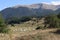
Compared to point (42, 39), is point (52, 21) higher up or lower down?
lower down

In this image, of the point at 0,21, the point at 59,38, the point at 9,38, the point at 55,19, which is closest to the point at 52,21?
the point at 55,19

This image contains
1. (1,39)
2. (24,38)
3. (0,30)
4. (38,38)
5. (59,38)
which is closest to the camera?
(1,39)

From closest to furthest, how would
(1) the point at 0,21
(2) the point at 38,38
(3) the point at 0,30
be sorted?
1. (2) the point at 38,38
2. (3) the point at 0,30
3. (1) the point at 0,21

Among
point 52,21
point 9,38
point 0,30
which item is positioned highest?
point 9,38

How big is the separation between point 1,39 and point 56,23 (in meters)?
32.1

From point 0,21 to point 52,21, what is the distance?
20416 mm

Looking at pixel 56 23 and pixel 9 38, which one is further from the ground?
pixel 9 38

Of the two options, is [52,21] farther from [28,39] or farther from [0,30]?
[28,39]

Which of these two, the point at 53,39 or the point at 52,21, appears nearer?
the point at 53,39

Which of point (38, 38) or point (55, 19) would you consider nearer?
point (38, 38)

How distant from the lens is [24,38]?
22.2 meters

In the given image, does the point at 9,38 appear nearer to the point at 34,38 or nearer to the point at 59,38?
the point at 34,38

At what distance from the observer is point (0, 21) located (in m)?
37.7

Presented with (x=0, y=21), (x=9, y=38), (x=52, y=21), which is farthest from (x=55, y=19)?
(x=9, y=38)
